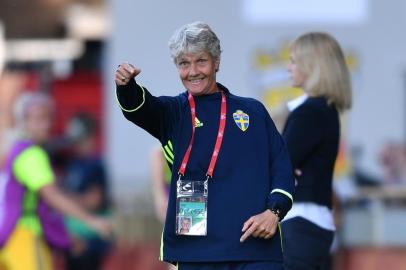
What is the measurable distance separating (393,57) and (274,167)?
8068mm

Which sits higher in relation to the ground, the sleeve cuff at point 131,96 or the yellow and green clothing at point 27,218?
the sleeve cuff at point 131,96

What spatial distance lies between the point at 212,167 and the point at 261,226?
0.30 m

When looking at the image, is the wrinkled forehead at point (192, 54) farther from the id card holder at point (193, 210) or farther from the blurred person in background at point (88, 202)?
the blurred person in background at point (88, 202)

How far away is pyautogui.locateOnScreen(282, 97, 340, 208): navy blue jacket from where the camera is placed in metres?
5.97

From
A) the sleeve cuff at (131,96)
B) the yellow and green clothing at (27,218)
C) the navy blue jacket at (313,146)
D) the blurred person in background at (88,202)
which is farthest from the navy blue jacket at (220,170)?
the blurred person in background at (88,202)

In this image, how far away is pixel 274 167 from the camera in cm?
521

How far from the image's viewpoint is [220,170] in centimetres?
507

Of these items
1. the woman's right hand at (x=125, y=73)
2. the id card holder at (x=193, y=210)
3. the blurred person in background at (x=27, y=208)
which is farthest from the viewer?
the blurred person in background at (x=27, y=208)

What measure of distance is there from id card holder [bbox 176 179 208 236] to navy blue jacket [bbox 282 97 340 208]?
3.26ft

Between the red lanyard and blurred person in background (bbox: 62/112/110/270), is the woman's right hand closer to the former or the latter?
the red lanyard

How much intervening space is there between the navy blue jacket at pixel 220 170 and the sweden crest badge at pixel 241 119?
0.05 ft

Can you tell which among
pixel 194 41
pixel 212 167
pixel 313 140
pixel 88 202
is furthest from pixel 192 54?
pixel 88 202

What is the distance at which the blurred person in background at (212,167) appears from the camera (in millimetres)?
5039

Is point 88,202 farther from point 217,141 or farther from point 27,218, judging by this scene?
point 217,141
